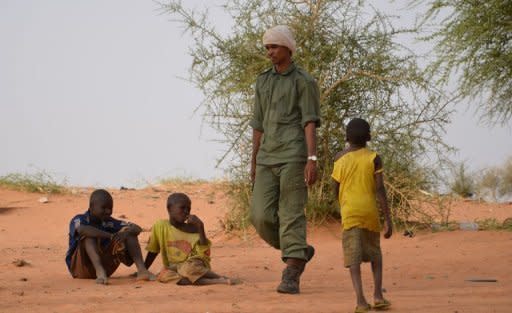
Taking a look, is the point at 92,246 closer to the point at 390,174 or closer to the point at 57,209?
the point at 390,174

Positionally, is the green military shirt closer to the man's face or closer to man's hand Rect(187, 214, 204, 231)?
the man's face

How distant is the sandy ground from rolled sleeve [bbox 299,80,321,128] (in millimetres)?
1441

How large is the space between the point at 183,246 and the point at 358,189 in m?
2.22

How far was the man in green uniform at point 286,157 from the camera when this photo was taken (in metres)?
7.42

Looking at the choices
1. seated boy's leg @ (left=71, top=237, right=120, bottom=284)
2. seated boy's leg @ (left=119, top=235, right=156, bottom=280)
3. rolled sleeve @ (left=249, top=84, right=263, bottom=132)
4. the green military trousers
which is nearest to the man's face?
rolled sleeve @ (left=249, top=84, right=263, bottom=132)

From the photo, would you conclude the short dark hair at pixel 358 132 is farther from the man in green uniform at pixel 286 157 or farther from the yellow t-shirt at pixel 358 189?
the man in green uniform at pixel 286 157

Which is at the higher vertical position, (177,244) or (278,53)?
(278,53)

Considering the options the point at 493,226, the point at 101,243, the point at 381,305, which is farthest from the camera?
the point at 493,226

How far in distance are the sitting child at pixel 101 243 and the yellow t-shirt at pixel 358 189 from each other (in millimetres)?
2563

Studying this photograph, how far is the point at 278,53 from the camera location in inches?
299

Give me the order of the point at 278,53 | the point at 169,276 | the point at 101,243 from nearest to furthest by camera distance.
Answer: the point at 278,53 → the point at 169,276 → the point at 101,243

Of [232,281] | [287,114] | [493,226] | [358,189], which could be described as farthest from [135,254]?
[493,226]

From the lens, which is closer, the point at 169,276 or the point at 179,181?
the point at 169,276

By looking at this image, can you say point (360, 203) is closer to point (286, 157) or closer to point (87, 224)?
point (286, 157)
